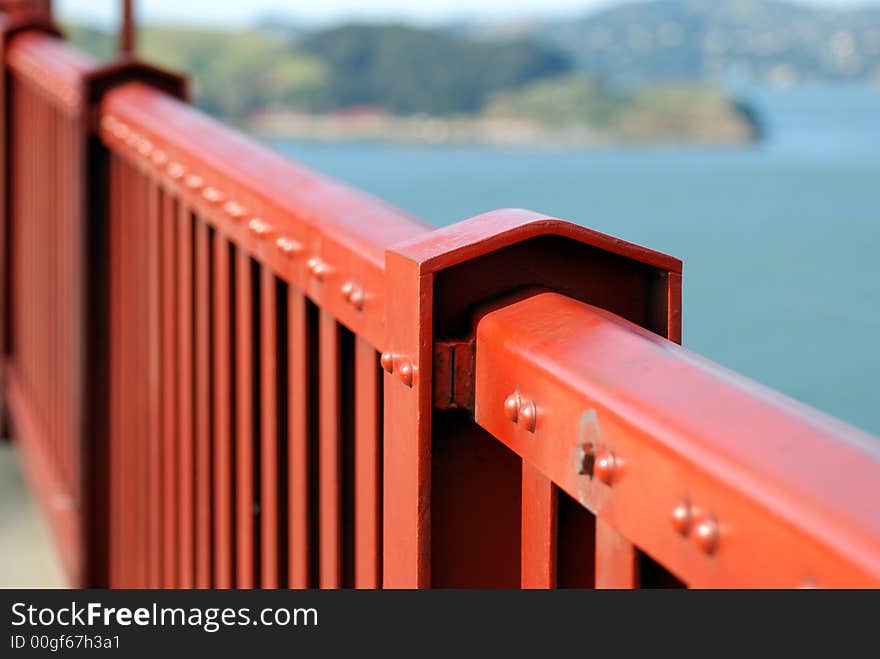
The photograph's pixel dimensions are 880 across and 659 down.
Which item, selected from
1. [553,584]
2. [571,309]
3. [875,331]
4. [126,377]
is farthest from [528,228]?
[126,377]

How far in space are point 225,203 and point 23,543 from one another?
6.70 feet

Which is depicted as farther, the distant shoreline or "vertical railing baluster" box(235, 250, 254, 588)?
the distant shoreline

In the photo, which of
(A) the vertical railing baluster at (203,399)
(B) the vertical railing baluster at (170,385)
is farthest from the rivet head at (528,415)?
(B) the vertical railing baluster at (170,385)

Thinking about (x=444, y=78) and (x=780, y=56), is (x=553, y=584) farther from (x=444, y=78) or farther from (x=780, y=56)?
(x=444, y=78)

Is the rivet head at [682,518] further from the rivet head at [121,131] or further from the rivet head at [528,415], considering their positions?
the rivet head at [121,131]

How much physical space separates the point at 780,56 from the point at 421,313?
62.8 feet

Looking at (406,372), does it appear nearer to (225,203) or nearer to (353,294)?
(353,294)

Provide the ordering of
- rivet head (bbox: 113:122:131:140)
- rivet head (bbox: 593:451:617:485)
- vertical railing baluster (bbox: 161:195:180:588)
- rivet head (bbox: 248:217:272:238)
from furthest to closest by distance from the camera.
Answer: rivet head (bbox: 113:122:131:140), vertical railing baluster (bbox: 161:195:180:588), rivet head (bbox: 248:217:272:238), rivet head (bbox: 593:451:617:485)

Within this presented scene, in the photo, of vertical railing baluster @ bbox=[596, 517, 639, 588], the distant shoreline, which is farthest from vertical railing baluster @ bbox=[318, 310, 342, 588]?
the distant shoreline

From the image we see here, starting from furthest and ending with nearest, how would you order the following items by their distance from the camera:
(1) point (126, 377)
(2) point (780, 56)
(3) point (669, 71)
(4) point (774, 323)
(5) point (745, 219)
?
(2) point (780, 56) → (3) point (669, 71) → (5) point (745, 219) → (1) point (126, 377) → (4) point (774, 323)

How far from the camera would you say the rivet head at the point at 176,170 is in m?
1.71

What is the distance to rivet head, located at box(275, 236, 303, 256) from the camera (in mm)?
1237

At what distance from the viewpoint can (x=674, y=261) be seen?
0.85 meters

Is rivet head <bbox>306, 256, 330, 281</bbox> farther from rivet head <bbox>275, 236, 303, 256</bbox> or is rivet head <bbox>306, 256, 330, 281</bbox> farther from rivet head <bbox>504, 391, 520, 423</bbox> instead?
rivet head <bbox>504, 391, 520, 423</bbox>
